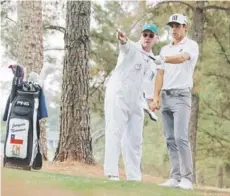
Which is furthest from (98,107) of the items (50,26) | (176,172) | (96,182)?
(96,182)

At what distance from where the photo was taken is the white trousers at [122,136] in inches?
202

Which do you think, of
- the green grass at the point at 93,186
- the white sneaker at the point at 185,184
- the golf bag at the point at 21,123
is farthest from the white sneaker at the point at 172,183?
the golf bag at the point at 21,123

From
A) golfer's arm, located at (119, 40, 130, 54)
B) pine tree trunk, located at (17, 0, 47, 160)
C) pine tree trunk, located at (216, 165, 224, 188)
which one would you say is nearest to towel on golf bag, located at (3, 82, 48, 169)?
golfer's arm, located at (119, 40, 130, 54)

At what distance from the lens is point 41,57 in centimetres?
818

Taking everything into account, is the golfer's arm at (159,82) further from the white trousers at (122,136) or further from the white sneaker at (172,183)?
the white sneaker at (172,183)

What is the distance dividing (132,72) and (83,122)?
107 inches

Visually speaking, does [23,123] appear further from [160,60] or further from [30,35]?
[30,35]

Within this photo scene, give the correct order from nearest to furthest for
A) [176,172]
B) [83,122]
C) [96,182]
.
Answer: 1. [96,182]
2. [176,172]
3. [83,122]

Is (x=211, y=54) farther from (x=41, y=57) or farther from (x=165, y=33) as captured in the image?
(x=41, y=57)

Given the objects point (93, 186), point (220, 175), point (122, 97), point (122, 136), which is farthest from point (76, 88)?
point (220, 175)

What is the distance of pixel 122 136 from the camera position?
538 centimetres

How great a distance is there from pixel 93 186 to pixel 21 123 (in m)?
1.21

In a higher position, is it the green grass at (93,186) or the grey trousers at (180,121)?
the grey trousers at (180,121)

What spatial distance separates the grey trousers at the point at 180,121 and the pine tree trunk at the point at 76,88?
2.45 m
